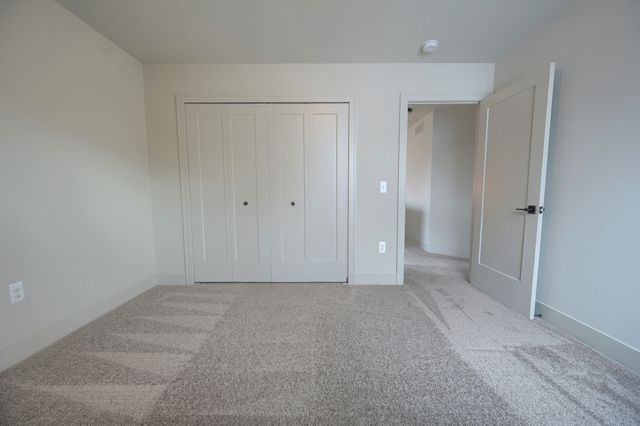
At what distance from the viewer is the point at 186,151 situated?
7.80 feet

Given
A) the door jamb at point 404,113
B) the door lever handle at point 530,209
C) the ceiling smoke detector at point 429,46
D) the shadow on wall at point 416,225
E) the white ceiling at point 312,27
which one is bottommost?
the shadow on wall at point 416,225

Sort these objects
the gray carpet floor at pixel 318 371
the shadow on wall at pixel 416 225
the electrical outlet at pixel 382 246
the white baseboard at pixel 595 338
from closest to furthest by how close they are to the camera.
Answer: the gray carpet floor at pixel 318 371, the white baseboard at pixel 595 338, the electrical outlet at pixel 382 246, the shadow on wall at pixel 416 225

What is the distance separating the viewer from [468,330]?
1.66 meters

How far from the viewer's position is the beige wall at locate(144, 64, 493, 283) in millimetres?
2318

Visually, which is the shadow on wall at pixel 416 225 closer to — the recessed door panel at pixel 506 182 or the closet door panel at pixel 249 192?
the recessed door panel at pixel 506 182

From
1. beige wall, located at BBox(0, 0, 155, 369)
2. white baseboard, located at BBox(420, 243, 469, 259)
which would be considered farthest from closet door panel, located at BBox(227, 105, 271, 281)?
white baseboard, located at BBox(420, 243, 469, 259)

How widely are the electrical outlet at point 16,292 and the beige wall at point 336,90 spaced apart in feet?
3.76

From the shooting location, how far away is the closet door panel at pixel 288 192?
2355mm

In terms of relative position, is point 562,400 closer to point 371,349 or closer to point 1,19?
point 371,349

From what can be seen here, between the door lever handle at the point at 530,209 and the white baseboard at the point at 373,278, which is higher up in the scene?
the door lever handle at the point at 530,209

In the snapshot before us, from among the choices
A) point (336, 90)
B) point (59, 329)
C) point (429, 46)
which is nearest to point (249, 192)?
point (336, 90)

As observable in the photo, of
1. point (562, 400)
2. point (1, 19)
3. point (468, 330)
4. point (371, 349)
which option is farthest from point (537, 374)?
point (1, 19)

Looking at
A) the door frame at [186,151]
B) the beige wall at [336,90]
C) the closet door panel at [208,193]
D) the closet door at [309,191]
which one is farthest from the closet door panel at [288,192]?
the closet door panel at [208,193]

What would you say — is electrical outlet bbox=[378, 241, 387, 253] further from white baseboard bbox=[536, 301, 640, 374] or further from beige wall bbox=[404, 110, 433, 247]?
beige wall bbox=[404, 110, 433, 247]
